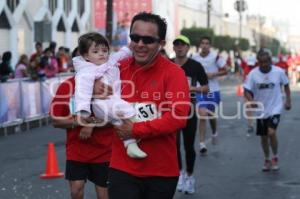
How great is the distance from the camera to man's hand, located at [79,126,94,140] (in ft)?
18.2

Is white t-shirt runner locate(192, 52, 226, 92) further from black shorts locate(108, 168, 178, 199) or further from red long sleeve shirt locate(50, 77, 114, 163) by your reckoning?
black shorts locate(108, 168, 178, 199)

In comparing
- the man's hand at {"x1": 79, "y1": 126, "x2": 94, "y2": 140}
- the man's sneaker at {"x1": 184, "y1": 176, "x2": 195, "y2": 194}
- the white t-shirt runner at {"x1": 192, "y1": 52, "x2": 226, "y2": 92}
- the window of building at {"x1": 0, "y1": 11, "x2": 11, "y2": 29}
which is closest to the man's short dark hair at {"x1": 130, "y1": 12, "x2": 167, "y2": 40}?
the man's hand at {"x1": 79, "y1": 126, "x2": 94, "y2": 140}

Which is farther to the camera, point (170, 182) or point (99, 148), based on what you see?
point (99, 148)

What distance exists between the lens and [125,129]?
168 inches

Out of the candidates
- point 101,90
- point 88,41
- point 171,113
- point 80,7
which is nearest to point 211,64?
point 88,41

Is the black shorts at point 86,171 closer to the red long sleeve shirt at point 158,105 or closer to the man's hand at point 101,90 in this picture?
the man's hand at point 101,90

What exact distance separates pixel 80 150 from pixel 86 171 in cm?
18

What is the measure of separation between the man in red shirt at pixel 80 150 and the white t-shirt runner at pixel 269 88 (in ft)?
15.4

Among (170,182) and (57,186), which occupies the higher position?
(170,182)

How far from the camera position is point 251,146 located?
503 inches

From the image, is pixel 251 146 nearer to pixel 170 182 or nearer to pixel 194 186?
pixel 194 186

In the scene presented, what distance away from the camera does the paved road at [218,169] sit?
8.46 metres

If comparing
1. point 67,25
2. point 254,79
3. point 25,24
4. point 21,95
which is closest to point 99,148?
point 254,79

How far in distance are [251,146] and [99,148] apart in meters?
7.41
